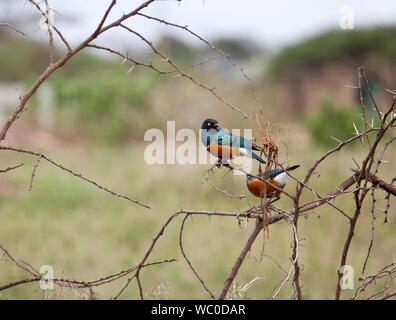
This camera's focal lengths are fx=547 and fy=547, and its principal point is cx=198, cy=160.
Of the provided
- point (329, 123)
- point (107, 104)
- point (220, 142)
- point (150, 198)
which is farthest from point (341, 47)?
point (220, 142)

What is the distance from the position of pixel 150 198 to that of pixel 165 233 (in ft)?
3.99

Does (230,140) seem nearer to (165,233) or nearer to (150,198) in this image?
(165,233)

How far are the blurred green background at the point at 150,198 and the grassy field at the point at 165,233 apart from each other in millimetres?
16

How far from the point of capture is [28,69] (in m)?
26.5

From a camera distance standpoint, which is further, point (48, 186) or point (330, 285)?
point (48, 186)

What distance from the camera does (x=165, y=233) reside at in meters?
6.61

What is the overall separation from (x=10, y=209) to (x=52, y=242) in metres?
1.33

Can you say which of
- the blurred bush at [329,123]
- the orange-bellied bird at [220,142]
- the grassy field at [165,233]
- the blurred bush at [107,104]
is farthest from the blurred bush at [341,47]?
the orange-bellied bird at [220,142]

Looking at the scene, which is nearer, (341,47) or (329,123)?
(329,123)

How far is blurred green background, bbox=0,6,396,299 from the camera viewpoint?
518 cm

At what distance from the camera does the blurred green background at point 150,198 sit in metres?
5.18

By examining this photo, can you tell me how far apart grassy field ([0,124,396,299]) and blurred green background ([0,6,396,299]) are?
0.05ft

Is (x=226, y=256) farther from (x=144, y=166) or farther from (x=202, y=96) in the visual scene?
(x=202, y=96)
